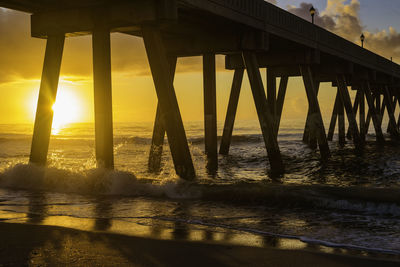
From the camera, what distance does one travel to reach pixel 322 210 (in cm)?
878

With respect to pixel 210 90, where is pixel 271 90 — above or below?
above

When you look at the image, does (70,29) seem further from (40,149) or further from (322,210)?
(322,210)

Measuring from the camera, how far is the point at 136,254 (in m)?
5.51

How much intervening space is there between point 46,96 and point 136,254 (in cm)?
835

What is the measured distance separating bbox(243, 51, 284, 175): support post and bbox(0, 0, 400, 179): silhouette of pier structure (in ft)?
0.10

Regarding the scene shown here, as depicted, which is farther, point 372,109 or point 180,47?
point 372,109

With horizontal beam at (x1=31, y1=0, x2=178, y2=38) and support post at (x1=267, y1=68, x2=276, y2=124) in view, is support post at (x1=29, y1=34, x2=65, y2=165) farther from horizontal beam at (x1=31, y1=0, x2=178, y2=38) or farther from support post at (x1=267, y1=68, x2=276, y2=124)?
support post at (x1=267, y1=68, x2=276, y2=124)

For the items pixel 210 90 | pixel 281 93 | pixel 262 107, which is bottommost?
pixel 262 107

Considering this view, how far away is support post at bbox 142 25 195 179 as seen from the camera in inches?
449

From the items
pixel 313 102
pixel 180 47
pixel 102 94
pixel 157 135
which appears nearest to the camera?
pixel 102 94

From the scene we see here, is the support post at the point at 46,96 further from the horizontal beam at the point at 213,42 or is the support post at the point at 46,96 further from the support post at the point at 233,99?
the support post at the point at 233,99


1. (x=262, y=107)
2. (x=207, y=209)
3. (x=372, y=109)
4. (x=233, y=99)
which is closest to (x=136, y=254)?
(x=207, y=209)

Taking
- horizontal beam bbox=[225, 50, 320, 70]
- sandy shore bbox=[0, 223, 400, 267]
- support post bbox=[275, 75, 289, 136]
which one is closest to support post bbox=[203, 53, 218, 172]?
horizontal beam bbox=[225, 50, 320, 70]

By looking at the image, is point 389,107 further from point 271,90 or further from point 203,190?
point 203,190
